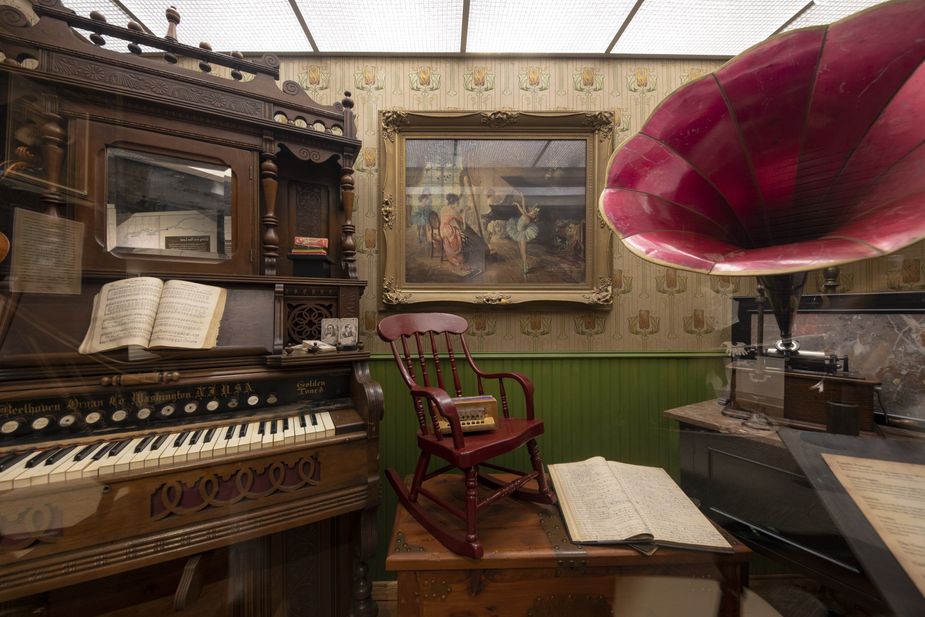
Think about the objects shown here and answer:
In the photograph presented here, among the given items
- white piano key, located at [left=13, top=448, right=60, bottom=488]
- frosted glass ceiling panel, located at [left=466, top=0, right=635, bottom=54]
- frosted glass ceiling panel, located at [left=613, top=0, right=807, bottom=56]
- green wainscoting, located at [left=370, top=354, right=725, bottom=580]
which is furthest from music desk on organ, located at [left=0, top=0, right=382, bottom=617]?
frosted glass ceiling panel, located at [left=613, top=0, right=807, bottom=56]

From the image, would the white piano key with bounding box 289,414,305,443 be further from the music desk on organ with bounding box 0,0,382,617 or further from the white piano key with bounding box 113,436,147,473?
the white piano key with bounding box 113,436,147,473

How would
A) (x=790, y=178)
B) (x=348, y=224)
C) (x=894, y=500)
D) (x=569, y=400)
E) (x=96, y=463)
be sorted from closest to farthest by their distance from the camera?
(x=894, y=500)
(x=96, y=463)
(x=790, y=178)
(x=348, y=224)
(x=569, y=400)

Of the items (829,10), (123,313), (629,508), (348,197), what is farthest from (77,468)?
(829,10)

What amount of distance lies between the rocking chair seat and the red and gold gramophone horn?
2.60 feet

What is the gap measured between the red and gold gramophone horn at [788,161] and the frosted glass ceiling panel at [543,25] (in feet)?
3.21

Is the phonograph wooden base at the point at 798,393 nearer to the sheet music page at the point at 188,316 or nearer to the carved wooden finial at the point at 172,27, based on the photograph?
the sheet music page at the point at 188,316

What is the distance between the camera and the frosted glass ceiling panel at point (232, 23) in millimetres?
1118

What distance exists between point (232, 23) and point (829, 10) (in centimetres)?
214

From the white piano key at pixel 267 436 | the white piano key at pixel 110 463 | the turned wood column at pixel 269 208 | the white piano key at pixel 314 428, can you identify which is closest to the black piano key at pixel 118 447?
the white piano key at pixel 110 463

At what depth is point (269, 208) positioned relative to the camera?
1343mm

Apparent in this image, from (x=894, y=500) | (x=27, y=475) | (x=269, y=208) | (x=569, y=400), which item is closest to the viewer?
(x=894, y=500)

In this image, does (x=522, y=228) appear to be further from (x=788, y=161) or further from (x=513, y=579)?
(x=513, y=579)

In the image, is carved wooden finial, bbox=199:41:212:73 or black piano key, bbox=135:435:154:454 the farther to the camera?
carved wooden finial, bbox=199:41:212:73

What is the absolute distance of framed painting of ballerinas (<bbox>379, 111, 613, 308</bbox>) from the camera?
1830 millimetres
